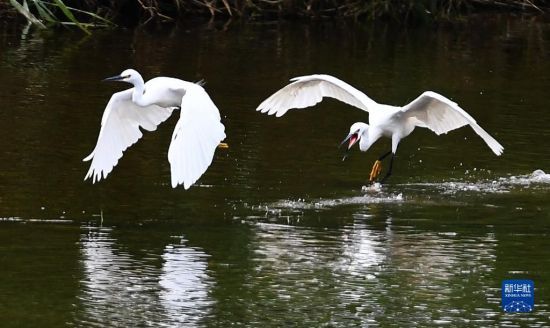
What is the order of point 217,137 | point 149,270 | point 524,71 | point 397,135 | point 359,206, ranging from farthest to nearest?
1. point 524,71
2. point 397,135
3. point 359,206
4. point 217,137
5. point 149,270

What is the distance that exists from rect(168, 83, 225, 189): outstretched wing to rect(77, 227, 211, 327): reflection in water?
2.05ft

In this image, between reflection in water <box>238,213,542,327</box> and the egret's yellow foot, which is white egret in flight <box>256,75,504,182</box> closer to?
Result: the egret's yellow foot

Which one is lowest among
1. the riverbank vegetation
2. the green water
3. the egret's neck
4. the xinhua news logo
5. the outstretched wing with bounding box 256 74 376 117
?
the xinhua news logo

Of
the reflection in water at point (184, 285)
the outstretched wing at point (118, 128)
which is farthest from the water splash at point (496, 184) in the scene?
the reflection in water at point (184, 285)

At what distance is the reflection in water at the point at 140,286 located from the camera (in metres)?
9.22

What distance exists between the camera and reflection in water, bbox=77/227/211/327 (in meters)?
9.22

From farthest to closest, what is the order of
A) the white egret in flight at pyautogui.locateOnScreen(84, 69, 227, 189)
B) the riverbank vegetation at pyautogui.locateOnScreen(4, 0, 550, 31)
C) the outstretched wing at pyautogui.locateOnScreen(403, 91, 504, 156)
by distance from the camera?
the riverbank vegetation at pyautogui.locateOnScreen(4, 0, 550, 31), the outstretched wing at pyautogui.locateOnScreen(403, 91, 504, 156), the white egret in flight at pyautogui.locateOnScreen(84, 69, 227, 189)

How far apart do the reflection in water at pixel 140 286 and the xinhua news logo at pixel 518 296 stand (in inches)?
80.2

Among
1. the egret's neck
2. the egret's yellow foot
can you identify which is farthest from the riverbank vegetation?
the egret's neck

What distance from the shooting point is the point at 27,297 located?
31.8 feet

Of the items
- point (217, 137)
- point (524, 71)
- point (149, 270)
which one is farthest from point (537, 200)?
point (524, 71)

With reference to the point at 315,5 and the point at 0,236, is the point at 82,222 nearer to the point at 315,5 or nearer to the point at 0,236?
the point at 0,236

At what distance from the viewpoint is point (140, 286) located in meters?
10.0

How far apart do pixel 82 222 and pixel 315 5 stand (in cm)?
1971
